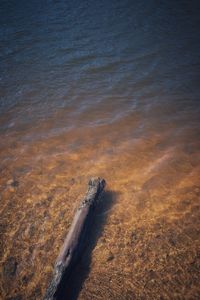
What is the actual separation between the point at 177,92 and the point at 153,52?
3.24 meters

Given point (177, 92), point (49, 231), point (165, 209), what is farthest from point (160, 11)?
point (49, 231)

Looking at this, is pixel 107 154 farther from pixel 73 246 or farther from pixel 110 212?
pixel 73 246

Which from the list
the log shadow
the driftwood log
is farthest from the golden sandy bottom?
the driftwood log

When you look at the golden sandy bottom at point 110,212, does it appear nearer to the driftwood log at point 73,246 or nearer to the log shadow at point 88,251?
the log shadow at point 88,251

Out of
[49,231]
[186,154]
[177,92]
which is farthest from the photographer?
[177,92]

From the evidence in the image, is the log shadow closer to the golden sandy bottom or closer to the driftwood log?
the golden sandy bottom

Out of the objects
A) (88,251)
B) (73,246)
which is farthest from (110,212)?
(73,246)

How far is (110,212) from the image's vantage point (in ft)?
13.8

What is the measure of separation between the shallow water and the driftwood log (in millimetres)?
205

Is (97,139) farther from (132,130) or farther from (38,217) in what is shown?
(38,217)

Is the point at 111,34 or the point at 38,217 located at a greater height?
the point at 111,34

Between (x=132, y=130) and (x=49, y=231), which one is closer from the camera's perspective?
(x=49, y=231)

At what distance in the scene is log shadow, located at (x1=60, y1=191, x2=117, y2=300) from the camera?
3129 millimetres

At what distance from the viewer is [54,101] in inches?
305
